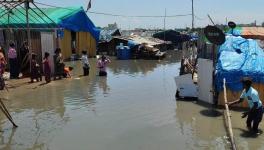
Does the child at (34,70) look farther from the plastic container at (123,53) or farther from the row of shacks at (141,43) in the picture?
the row of shacks at (141,43)

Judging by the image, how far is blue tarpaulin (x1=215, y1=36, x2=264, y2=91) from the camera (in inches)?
527

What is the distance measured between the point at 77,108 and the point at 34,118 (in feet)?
5.53

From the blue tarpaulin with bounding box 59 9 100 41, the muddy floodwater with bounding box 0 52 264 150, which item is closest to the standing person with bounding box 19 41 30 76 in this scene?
the muddy floodwater with bounding box 0 52 264 150

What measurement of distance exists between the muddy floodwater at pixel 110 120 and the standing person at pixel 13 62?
1.54 meters

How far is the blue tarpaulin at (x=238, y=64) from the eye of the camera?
13.4 metres

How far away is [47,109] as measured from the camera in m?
13.6

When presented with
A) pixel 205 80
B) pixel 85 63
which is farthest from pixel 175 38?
pixel 205 80

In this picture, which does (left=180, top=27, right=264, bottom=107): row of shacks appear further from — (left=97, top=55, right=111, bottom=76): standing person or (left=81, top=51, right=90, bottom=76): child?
(left=81, top=51, right=90, bottom=76): child

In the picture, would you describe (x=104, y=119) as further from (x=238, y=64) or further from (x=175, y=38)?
(x=175, y=38)

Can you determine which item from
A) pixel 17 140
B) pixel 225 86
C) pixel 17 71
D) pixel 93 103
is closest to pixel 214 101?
pixel 225 86

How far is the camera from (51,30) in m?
22.3

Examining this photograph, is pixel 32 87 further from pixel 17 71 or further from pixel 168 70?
pixel 168 70

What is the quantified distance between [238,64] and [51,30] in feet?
38.2

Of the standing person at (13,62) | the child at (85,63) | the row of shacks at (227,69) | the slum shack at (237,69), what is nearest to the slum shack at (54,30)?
the standing person at (13,62)
